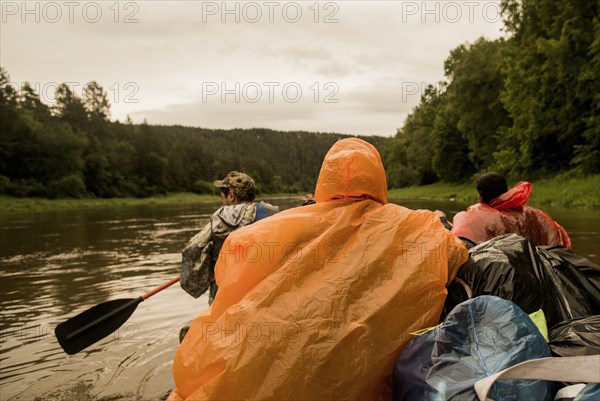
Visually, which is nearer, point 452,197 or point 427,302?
point 427,302

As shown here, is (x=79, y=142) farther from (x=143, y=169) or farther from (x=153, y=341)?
(x=153, y=341)

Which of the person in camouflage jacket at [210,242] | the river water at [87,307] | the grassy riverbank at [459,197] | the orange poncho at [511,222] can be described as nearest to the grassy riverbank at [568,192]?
the grassy riverbank at [459,197]

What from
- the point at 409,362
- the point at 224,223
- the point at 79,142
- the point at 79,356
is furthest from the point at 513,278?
the point at 79,142

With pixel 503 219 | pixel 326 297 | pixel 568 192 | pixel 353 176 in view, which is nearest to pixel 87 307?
pixel 503 219

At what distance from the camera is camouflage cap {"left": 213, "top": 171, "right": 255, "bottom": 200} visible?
4910 mm

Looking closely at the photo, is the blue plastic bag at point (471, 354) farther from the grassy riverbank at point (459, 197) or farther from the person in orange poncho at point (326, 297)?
the grassy riverbank at point (459, 197)

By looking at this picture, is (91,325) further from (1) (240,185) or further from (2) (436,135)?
(2) (436,135)

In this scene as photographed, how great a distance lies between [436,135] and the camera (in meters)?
50.7

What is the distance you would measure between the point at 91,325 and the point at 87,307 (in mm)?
2538

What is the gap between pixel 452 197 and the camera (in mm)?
39000

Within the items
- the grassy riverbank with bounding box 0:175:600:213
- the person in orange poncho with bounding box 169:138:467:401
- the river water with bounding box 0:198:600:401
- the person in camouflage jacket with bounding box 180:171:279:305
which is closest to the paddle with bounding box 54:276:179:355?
the river water with bounding box 0:198:600:401

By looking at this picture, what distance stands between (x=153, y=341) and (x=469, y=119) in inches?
1370

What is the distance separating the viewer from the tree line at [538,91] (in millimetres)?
24328

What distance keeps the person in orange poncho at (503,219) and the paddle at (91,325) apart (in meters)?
3.50
